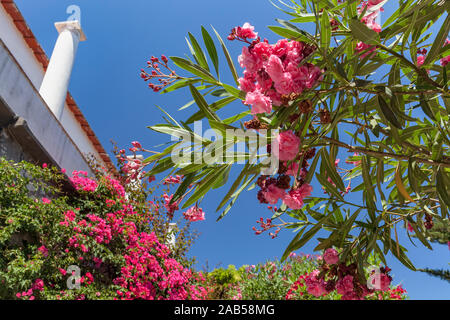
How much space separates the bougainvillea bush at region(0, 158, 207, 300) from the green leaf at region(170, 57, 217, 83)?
9.19ft

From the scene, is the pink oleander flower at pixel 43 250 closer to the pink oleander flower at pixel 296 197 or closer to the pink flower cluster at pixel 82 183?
the pink flower cluster at pixel 82 183

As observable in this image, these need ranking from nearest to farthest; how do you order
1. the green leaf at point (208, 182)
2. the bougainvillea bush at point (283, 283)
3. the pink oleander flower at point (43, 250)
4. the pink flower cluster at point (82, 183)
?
the green leaf at point (208, 182)
the pink oleander flower at point (43, 250)
the pink flower cluster at point (82, 183)
the bougainvillea bush at point (283, 283)

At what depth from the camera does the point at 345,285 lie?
1.69 meters

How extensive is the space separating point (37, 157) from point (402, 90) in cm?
451

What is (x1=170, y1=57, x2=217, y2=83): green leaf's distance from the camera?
5.60 feet

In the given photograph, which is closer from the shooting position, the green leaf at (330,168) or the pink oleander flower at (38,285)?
the green leaf at (330,168)

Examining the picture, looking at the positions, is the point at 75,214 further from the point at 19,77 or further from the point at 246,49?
the point at 246,49

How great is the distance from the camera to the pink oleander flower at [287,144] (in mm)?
1263

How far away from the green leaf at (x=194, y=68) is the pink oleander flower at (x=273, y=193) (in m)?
0.73

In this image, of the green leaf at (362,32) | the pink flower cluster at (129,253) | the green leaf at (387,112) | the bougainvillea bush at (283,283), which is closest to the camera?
the green leaf at (362,32)

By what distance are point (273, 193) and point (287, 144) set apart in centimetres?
24

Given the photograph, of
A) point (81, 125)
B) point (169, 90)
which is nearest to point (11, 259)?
point (169, 90)

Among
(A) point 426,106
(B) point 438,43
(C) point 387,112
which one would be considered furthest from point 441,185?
(B) point 438,43

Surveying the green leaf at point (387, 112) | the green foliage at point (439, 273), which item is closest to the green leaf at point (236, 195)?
the green leaf at point (387, 112)
